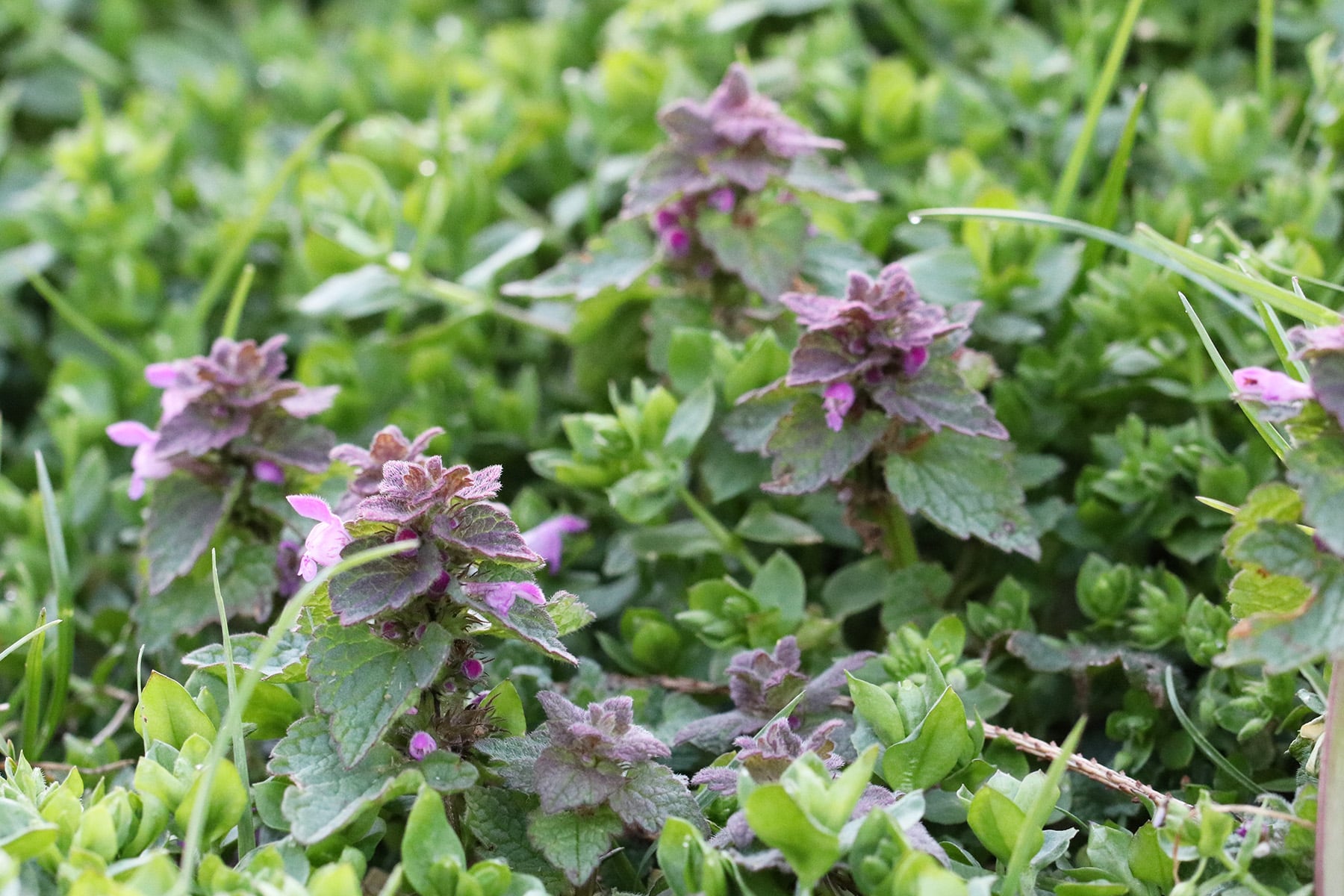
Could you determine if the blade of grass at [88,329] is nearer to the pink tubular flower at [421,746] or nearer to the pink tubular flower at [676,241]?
the pink tubular flower at [676,241]

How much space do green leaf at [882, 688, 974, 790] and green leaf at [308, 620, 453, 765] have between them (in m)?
0.50

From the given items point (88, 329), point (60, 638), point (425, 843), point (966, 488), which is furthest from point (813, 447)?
point (88, 329)

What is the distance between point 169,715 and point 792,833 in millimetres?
730

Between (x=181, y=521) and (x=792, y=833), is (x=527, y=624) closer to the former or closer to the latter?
(x=792, y=833)

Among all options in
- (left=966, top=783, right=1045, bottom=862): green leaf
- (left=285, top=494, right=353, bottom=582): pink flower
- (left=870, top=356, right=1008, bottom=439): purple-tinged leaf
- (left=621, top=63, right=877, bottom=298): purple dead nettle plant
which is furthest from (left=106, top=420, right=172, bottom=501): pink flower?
(left=966, top=783, right=1045, bottom=862): green leaf

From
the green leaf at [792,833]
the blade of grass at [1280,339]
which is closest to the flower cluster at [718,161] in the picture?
the blade of grass at [1280,339]

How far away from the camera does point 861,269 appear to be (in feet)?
6.40

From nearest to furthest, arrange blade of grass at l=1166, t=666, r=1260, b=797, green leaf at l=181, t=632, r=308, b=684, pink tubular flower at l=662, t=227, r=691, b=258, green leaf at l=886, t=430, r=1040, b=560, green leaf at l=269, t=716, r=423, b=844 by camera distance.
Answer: green leaf at l=269, t=716, r=423, b=844
green leaf at l=181, t=632, r=308, b=684
blade of grass at l=1166, t=666, r=1260, b=797
green leaf at l=886, t=430, r=1040, b=560
pink tubular flower at l=662, t=227, r=691, b=258

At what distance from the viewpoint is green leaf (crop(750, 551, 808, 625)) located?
1.71 m

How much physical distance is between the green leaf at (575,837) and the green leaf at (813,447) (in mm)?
448

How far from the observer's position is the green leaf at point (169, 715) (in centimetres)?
144

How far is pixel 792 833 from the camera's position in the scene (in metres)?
1.19

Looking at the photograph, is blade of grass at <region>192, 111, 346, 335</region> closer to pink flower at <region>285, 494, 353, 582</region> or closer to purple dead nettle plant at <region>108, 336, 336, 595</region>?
purple dead nettle plant at <region>108, 336, 336, 595</region>

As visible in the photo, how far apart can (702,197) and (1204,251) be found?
719mm
